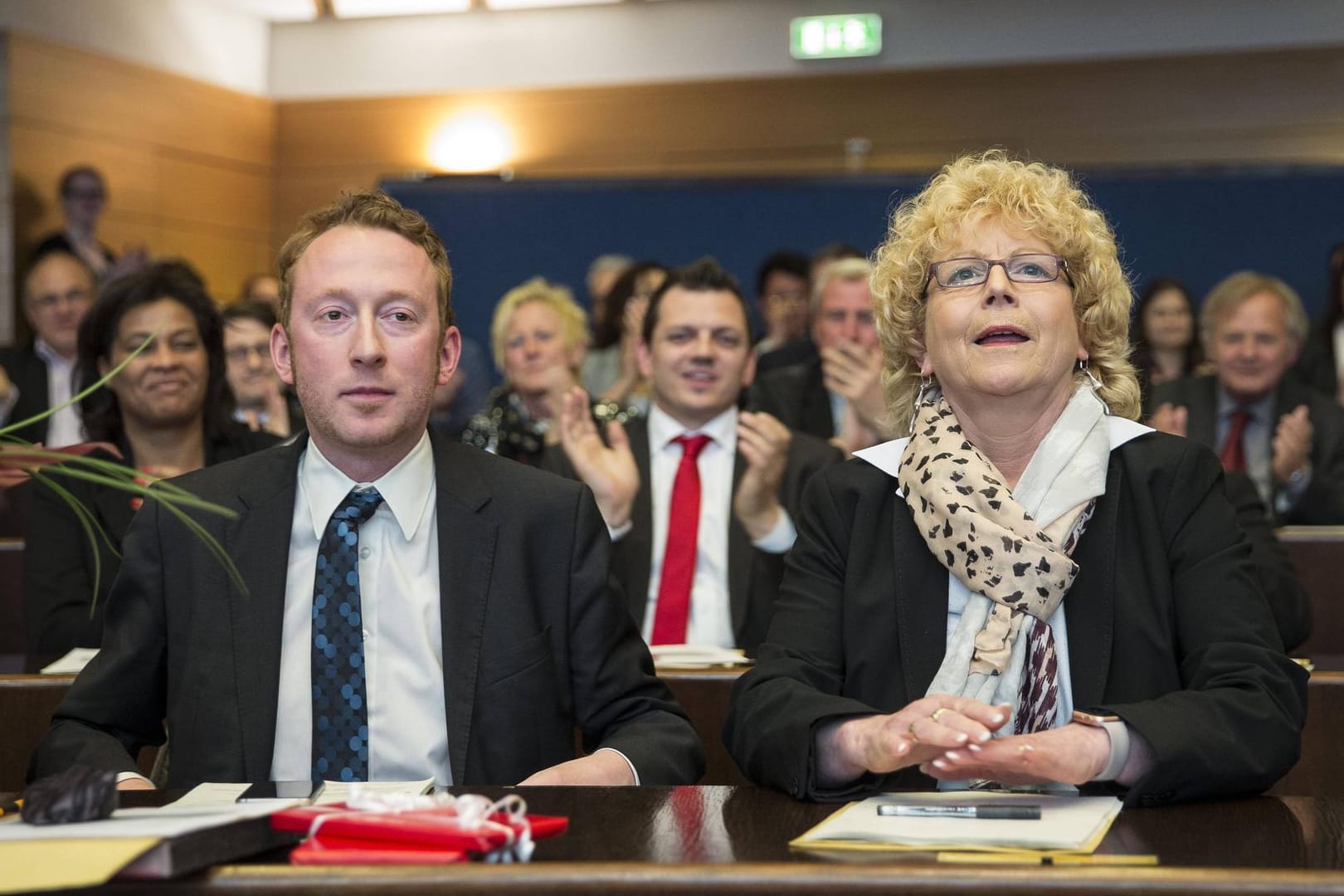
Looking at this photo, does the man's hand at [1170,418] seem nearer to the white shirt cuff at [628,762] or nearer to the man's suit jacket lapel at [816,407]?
the man's suit jacket lapel at [816,407]

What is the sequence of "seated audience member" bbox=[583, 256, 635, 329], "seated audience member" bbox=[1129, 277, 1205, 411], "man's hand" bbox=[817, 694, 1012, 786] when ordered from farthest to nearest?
"seated audience member" bbox=[583, 256, 635, 329] < "seated audience member" bbox=[1129, 277, 1205, 411] < "man's hand" bbox=[817, 694, 1012, 786]

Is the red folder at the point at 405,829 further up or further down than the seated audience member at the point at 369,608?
further down

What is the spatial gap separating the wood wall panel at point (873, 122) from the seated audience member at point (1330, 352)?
1.41 meters

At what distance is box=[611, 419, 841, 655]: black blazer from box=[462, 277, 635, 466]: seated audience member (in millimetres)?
1130

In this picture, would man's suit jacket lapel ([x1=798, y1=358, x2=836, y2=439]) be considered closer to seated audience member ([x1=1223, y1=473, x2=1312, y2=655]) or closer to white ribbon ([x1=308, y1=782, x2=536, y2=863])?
seated audience member ([x1=1223, y1=473, x2=1312, y2=655])

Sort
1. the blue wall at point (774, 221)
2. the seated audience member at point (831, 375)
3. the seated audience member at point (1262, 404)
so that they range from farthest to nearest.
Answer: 1. the blue wall at point (774, 221)
2. the seated audience member at point (1262, 404)
3. the seated audience member at point (831, 375)

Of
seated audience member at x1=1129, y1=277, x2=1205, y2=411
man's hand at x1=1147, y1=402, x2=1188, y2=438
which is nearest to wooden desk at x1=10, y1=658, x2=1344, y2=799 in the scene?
man's hand at x1=1147, y1=402, x2=1188, y2=438

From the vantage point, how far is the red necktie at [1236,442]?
16.4 ft

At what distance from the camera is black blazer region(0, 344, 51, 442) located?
562 cm

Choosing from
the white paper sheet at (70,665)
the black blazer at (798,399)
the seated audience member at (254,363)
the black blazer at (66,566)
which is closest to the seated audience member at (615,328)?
the black blazer at (798,399)

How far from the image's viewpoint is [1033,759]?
1.56 m

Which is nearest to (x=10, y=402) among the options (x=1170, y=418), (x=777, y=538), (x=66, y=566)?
(x=66, y=566)

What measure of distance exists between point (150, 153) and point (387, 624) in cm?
724

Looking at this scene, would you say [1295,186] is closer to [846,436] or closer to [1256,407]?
→ [1256,407]
